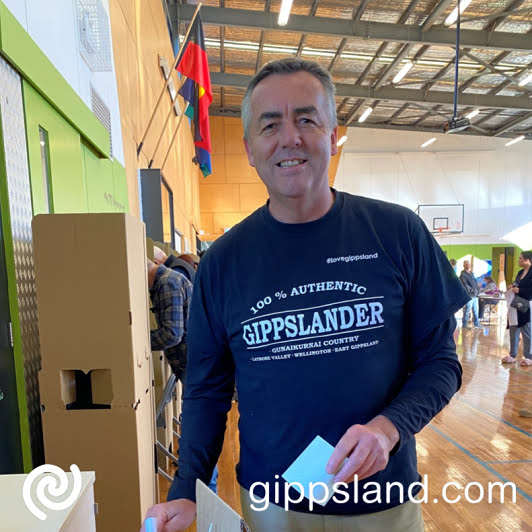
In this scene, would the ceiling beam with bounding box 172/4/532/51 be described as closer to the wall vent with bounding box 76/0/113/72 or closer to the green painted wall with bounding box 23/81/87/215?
the wall vent with bounding box 76/0/113/72

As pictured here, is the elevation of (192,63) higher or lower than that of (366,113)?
lower

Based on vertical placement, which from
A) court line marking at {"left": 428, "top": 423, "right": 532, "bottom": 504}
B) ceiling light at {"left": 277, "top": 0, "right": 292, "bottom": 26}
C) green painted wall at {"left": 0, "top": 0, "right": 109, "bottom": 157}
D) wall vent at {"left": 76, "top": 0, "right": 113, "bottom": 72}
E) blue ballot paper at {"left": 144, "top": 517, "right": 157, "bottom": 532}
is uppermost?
ceiling light at {"left": 277, "top": 0, "right": 292, "bottom": 26}

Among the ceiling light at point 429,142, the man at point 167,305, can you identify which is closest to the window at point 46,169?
the man at point 167,305

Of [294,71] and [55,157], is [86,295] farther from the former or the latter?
[294,71]

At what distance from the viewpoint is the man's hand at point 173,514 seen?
30.0 inches

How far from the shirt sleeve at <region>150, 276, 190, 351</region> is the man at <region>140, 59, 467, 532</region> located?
1.69 meters

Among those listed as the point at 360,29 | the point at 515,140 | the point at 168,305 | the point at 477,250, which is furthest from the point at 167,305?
the point at 515,140

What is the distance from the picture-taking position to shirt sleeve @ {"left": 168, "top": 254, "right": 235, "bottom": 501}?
3.07 feet

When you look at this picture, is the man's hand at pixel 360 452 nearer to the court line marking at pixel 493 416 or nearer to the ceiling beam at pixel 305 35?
the court line marking at pixel 493 416

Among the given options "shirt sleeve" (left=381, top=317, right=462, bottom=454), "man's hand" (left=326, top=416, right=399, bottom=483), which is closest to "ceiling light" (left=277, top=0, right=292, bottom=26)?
"shirt sleeve" (left=381, top=317, right=462, bottom=454)

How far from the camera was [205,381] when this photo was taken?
98 centimetres

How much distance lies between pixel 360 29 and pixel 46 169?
824 centimetres

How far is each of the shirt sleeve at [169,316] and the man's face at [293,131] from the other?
1.87 metres

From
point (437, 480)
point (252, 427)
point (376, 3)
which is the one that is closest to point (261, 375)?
point (252, 427)
